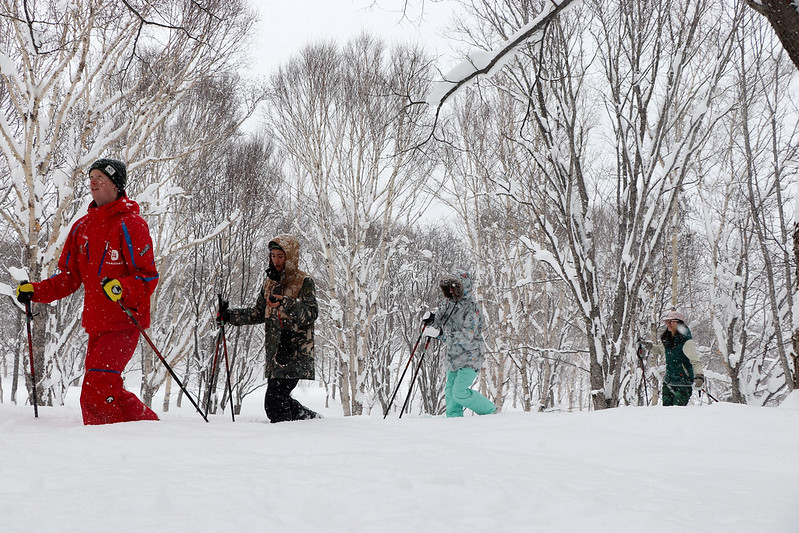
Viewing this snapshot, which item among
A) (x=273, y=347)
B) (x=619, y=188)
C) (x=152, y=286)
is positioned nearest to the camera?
(x=152, y=286)

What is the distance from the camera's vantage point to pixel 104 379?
2922mm

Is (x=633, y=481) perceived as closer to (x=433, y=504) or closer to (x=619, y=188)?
(x=433, y=504)

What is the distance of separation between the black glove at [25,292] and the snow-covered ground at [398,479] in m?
0.77

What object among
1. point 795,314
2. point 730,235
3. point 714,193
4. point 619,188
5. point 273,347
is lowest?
point 273,347

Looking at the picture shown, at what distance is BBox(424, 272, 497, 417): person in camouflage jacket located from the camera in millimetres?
5035

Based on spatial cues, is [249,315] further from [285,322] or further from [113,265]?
[113,265]

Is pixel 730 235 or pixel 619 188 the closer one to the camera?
pixel 619 188

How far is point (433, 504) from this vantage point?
1.45 meters

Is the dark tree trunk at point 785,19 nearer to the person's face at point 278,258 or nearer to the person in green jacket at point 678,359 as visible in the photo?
the person's face at point 278,258

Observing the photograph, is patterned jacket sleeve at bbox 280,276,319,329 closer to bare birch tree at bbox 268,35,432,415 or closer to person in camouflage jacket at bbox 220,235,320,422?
person in camouflage jacket at bbox 220,235,320,422

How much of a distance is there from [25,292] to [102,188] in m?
0.84

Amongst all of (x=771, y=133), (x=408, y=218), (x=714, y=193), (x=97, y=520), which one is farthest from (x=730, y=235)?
(x=97, y=520)

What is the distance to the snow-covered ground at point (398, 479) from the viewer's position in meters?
1.31

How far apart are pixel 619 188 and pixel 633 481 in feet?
13.4
